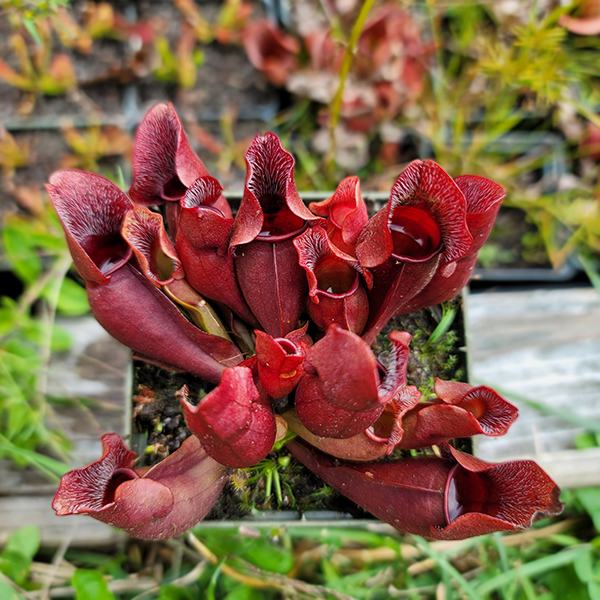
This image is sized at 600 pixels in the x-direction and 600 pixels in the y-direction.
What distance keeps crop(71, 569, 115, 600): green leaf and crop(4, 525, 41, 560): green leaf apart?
28 cm

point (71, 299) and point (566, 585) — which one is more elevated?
point (71, 299)

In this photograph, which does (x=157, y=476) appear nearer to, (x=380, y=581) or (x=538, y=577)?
(x=380, y=581)

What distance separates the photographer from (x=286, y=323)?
78cm

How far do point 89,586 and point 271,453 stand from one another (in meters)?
0.46

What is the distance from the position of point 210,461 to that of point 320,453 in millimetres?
195

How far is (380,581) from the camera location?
114cm

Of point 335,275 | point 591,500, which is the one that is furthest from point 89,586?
point 591,500

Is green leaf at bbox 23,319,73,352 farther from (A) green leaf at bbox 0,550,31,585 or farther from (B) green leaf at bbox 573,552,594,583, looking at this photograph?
(B) green leaf at bbox 573,552,594,583

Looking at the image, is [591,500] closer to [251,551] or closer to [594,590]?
[594,590]

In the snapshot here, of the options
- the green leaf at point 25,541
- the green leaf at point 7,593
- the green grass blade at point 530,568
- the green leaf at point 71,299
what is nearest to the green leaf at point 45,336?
the green leaf at point 71,299

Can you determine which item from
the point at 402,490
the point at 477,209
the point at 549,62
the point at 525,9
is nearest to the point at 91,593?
the point at 402,490

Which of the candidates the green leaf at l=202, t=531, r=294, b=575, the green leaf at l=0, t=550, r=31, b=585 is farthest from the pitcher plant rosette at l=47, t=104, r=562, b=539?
the green leaf at l=0, t=550, r=31, b=585

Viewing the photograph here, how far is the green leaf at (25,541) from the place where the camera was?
1101 millimetres

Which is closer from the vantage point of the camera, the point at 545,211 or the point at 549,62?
the point at 549,62
